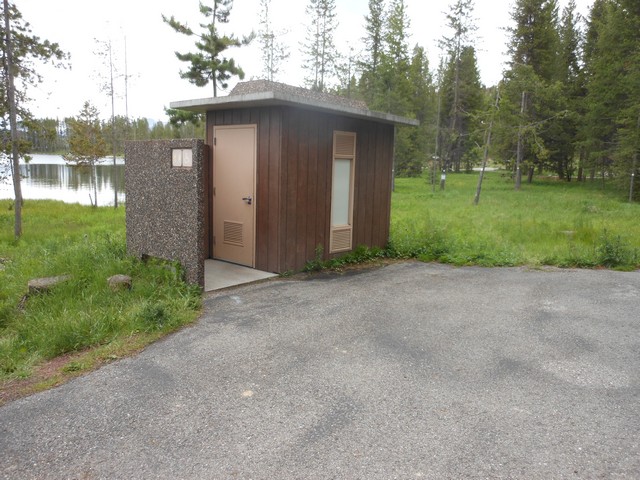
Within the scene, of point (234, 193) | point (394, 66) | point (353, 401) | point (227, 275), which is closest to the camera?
point (353, 401)

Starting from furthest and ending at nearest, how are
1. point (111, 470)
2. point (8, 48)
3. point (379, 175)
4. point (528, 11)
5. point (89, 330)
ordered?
1. point (528, 11)
2. point (8, 48)
3. point (379, 175)
4. point (89, 330)
5. point (111, 470)

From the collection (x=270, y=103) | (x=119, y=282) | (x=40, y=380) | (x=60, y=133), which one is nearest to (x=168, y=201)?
(x=119, y=282)

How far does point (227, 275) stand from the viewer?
22.2 ft

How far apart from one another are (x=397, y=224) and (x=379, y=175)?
315cm

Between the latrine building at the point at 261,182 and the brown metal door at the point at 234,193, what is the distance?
0.05 feet

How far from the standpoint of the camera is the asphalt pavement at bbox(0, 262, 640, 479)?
2.59 metres

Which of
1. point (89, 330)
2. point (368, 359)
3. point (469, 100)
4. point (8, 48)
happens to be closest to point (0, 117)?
point (8, 48)

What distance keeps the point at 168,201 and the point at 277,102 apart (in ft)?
6.26

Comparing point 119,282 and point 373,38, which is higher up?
point 373,38

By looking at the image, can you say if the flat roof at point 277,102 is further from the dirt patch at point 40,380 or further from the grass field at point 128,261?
the dirt patch at point 40,380

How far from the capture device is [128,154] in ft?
21.8

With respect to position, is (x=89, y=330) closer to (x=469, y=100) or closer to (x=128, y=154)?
(x=128, y=154)

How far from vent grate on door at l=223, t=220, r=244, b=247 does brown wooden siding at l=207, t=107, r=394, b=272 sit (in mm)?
393

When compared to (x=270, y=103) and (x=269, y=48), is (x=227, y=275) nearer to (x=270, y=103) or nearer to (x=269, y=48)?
(x=270, y=103)
